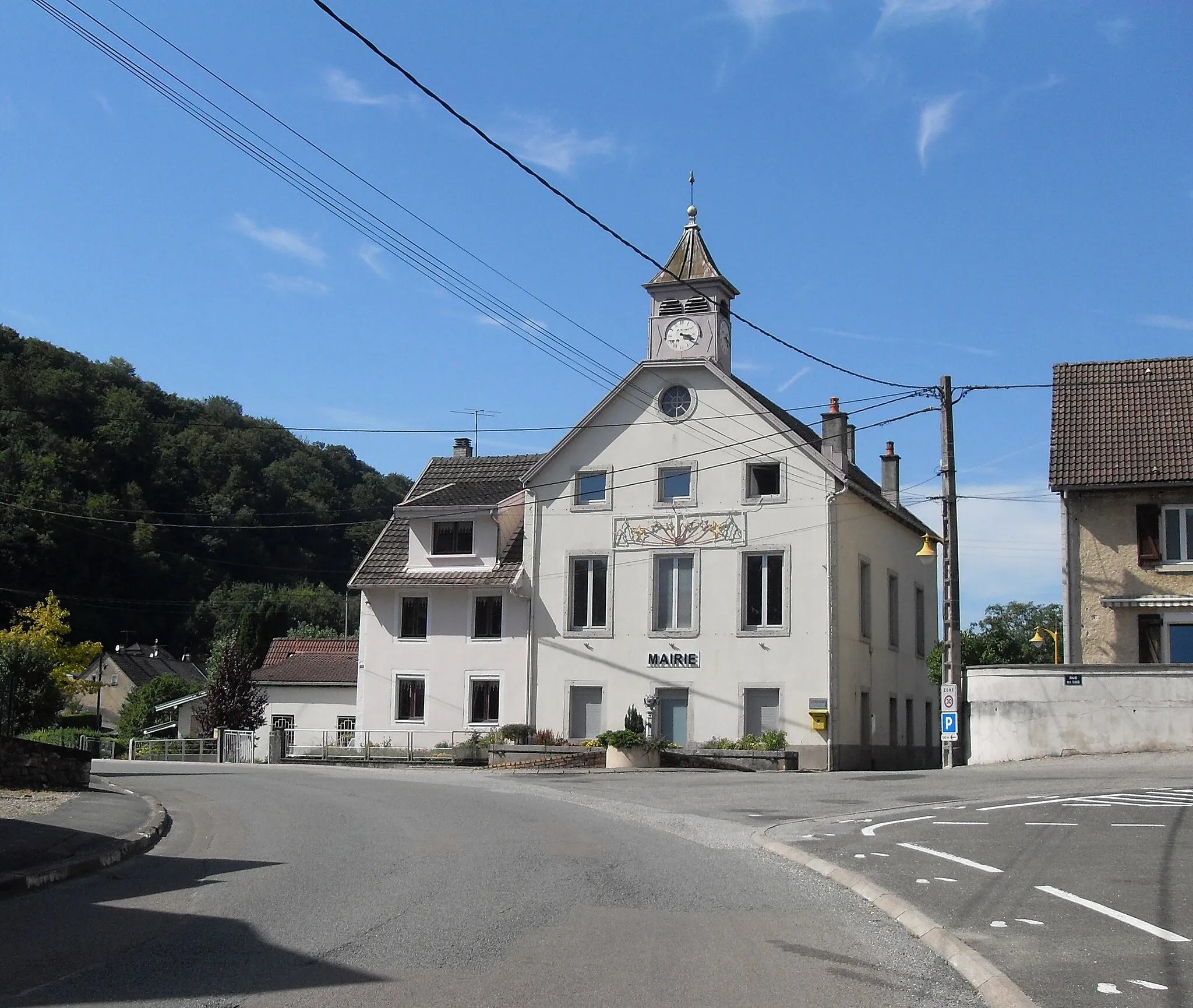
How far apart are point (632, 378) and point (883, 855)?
29.1 m

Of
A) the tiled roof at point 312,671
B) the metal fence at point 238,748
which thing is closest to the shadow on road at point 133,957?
the metal fence at point 238,748

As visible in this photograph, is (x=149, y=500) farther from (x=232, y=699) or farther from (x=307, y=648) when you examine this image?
(x=232, y=699)

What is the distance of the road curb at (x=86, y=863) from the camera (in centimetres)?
1146

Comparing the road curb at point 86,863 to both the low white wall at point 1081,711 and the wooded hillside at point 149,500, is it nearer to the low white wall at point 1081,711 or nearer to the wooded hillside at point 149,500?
the low white wall at point 1081,711

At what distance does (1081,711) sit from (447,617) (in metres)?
21.3

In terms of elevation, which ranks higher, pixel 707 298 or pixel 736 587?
pixel 707 298

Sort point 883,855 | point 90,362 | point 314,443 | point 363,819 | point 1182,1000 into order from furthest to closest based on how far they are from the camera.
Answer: point 314,443 < point 90,362 < point 363,819 < point 883,855 < point 1182,1000

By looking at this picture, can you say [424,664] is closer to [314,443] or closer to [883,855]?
[883,855]

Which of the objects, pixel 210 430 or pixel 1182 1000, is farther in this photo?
pixel 210 430

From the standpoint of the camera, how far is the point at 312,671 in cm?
5784

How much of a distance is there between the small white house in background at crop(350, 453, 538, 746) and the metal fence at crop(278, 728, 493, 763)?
0.12 meters

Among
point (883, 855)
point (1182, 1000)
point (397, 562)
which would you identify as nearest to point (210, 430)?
point (397, 562)

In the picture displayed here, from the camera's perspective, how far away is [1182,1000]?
284 inches

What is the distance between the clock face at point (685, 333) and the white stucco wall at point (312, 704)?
21.6m
